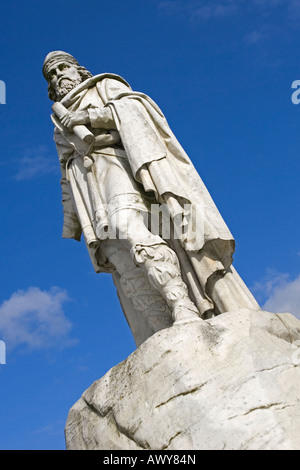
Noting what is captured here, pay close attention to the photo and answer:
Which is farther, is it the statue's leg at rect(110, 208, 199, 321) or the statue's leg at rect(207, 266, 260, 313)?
the statue's leg at rect(207, 266, 260, 313)

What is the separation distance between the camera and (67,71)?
8.21m

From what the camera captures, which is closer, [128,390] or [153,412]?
[153,412]

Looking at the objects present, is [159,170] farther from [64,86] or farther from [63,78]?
[63,78]

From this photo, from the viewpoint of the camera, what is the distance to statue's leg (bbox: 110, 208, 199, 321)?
575 cm

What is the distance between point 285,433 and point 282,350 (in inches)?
34.8

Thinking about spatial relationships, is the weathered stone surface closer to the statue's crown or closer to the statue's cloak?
the statue's cloak

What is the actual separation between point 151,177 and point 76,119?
130 centimetres

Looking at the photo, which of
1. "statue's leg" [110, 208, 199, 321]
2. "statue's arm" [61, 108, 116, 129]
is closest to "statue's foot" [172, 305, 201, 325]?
"statue's leg" [110, 208, 199, 321]

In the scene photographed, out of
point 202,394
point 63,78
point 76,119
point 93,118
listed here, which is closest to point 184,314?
point 202,394

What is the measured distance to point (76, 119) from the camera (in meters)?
7.11

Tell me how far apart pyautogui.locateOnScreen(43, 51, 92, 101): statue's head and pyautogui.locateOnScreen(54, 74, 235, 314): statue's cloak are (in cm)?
43

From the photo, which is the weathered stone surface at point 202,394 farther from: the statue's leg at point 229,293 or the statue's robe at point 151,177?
the statue's robe at point 151,177
